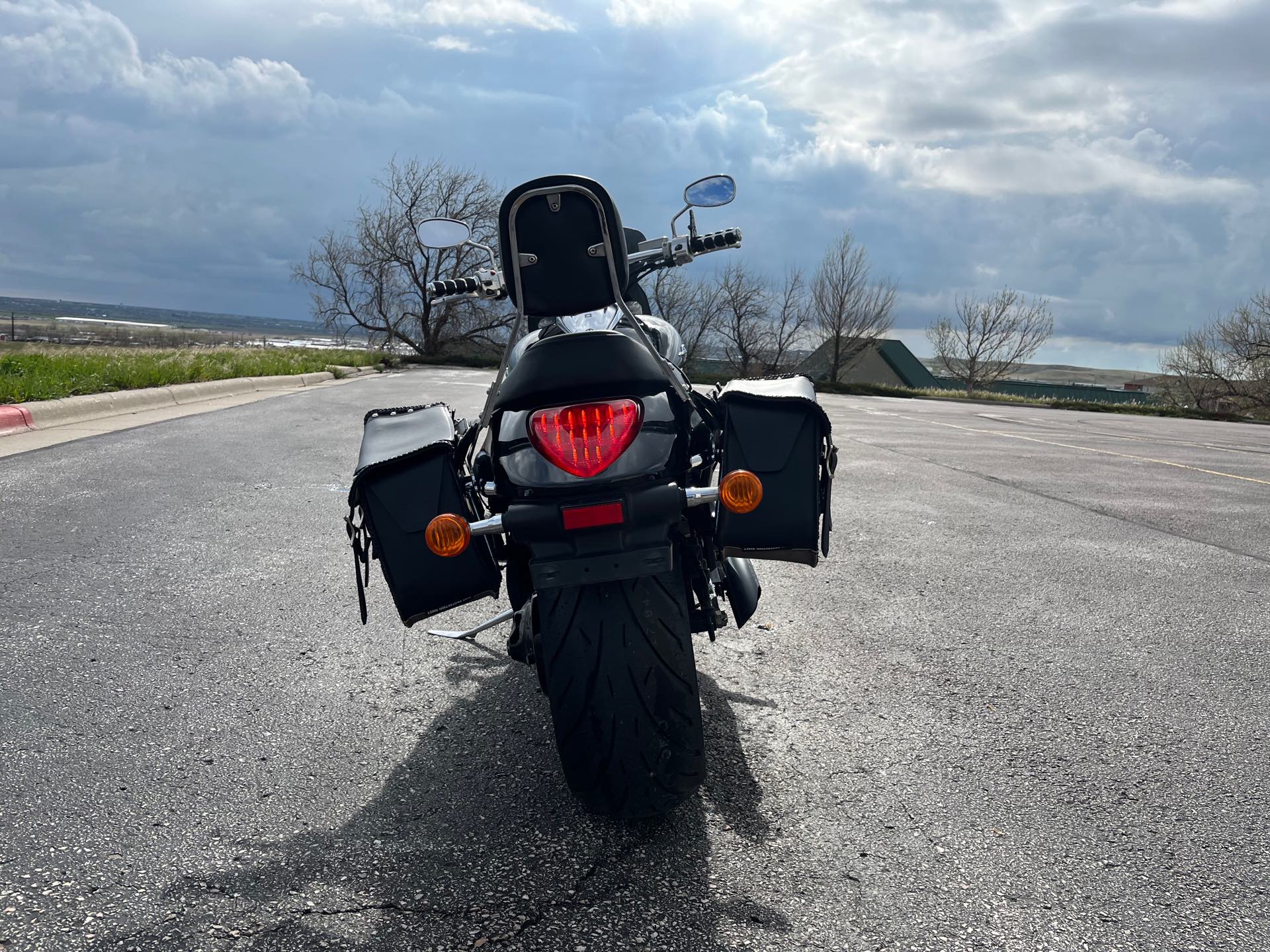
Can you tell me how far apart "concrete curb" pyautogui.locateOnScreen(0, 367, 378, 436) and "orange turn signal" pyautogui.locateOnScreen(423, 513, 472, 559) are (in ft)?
27.0

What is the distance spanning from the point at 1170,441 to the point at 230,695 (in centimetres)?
1610

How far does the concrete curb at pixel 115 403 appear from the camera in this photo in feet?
29.7

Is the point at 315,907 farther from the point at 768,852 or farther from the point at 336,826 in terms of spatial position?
the point at 768,852

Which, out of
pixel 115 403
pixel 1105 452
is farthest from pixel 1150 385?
pixel 115 403

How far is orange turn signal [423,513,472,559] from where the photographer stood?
2.31 m

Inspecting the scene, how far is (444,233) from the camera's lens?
141 inches

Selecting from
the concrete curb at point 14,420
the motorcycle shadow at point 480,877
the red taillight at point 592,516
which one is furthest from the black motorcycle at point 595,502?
the concrete curb at point 14,420

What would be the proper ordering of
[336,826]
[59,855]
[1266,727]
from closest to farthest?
[59,855] < [336,826] < [1266,727]

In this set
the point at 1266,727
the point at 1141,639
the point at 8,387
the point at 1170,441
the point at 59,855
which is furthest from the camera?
the point at 1170,441

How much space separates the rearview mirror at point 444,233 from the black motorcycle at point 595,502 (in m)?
1.17

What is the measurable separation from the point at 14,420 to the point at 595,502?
356 inches

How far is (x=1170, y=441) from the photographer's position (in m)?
15.3

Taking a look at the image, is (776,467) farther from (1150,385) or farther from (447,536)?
(1150,385)

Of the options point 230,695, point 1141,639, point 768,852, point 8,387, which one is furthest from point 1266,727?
point 8,387
